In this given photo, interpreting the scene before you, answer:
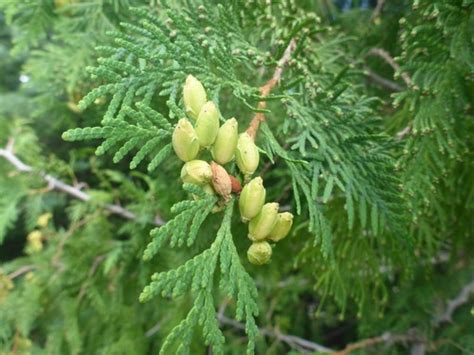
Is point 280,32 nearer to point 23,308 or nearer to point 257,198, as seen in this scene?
point 257,198

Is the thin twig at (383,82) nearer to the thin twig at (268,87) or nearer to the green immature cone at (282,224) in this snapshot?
the thin twig at (268,87)

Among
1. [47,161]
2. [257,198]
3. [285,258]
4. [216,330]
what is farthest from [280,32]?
[47,161]

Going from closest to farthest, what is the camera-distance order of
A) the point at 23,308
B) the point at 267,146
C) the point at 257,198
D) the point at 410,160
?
the point at 257,198, the point at 267,146, the point at 410,160, the point at 23,308

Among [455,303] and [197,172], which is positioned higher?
[197,172]

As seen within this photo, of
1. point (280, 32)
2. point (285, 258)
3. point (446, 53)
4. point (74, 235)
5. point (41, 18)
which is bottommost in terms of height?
point (74, 235)

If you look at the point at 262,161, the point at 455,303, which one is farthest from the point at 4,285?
the point at 455,303

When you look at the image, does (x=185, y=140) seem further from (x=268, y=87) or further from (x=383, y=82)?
(x=383, y=82)
